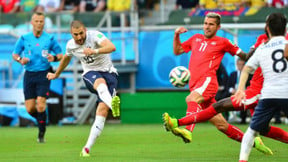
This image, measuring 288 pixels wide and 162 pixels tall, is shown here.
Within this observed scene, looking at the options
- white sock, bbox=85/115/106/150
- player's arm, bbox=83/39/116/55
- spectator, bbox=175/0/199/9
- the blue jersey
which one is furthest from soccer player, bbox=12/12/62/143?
spectator, bbox=175/0/199/9

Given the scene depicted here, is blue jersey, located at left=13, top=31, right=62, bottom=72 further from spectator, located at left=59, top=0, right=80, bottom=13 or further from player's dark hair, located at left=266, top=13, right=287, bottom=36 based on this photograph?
spectator, located at left=59, top=0, right=80, bottom=13

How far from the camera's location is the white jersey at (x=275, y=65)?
948cm

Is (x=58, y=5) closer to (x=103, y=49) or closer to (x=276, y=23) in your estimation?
(x=103, y=49)

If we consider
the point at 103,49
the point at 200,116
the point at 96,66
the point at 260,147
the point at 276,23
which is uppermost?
the point at 276,23

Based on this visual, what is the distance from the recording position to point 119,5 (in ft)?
83.4

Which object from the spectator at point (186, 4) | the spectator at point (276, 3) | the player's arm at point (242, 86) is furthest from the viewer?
the spectator at point (186, 4)

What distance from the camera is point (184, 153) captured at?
12.9m

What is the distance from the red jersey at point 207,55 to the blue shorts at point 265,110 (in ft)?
9.94

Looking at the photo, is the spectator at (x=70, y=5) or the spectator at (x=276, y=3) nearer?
the spectator at (x=276, y=3)

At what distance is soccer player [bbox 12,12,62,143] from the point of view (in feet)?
54.6

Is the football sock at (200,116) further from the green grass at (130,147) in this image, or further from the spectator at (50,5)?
the spectator at (50,5)

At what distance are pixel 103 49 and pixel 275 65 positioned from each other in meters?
3.83

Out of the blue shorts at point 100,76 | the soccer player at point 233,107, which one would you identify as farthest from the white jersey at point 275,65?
the blue shorts at point 100,76

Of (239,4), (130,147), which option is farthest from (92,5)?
(130,147)
